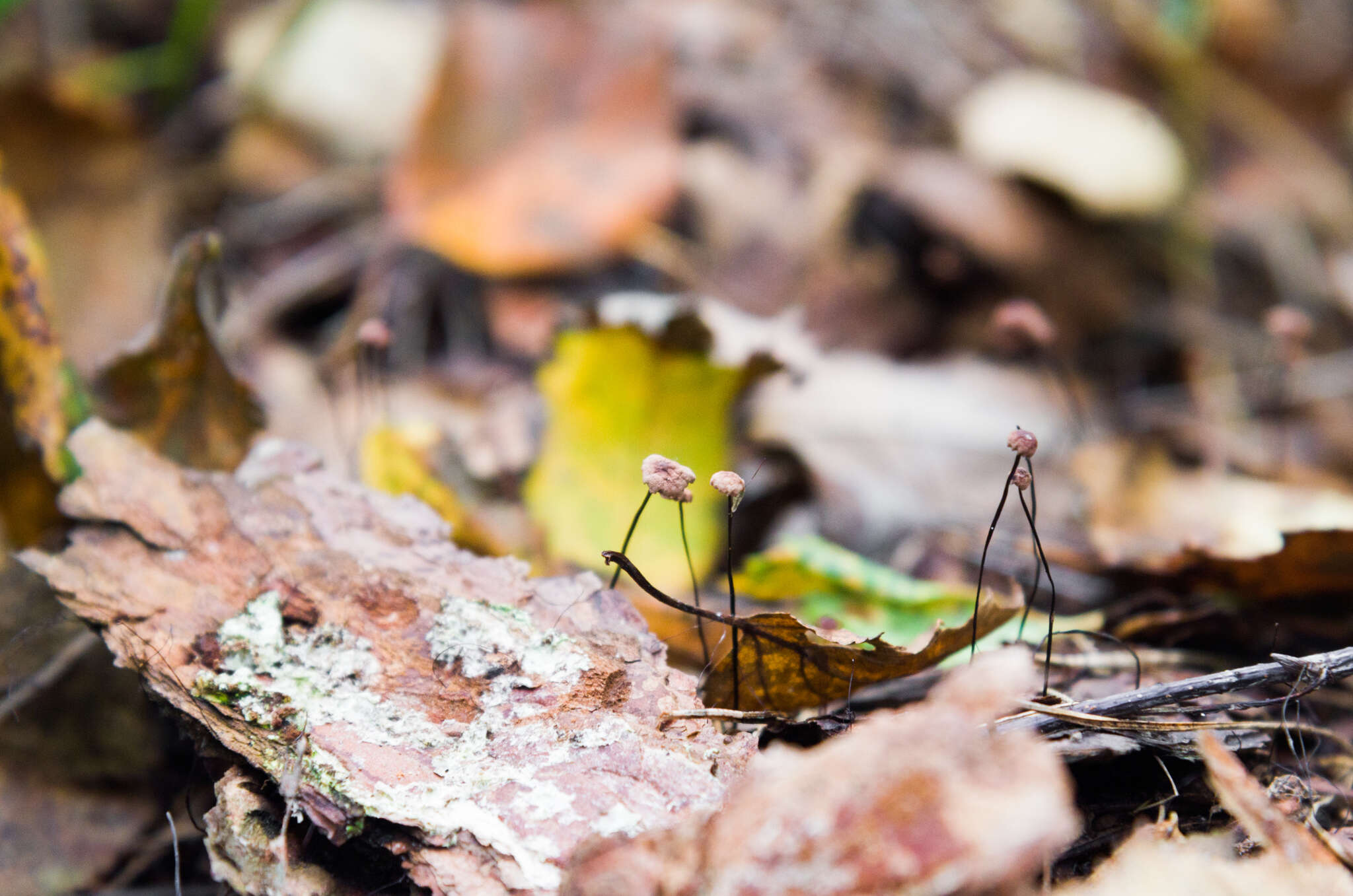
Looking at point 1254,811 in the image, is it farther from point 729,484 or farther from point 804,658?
point 729,484

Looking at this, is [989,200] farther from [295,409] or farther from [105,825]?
[105,825]

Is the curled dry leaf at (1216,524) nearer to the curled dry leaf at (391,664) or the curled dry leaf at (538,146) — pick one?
the curled dry leaf at (391,664)

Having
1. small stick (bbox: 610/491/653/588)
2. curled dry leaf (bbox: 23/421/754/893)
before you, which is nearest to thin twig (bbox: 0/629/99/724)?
curled dry leaf (bbox: 23/421/754/893)

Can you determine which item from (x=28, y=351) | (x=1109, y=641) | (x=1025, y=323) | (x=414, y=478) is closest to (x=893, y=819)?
(x=1109, y=641)

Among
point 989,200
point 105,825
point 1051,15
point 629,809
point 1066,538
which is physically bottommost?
point 105,825

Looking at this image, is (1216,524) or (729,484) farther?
(1216,524)

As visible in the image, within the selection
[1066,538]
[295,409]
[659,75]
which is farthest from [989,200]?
[295,409]
